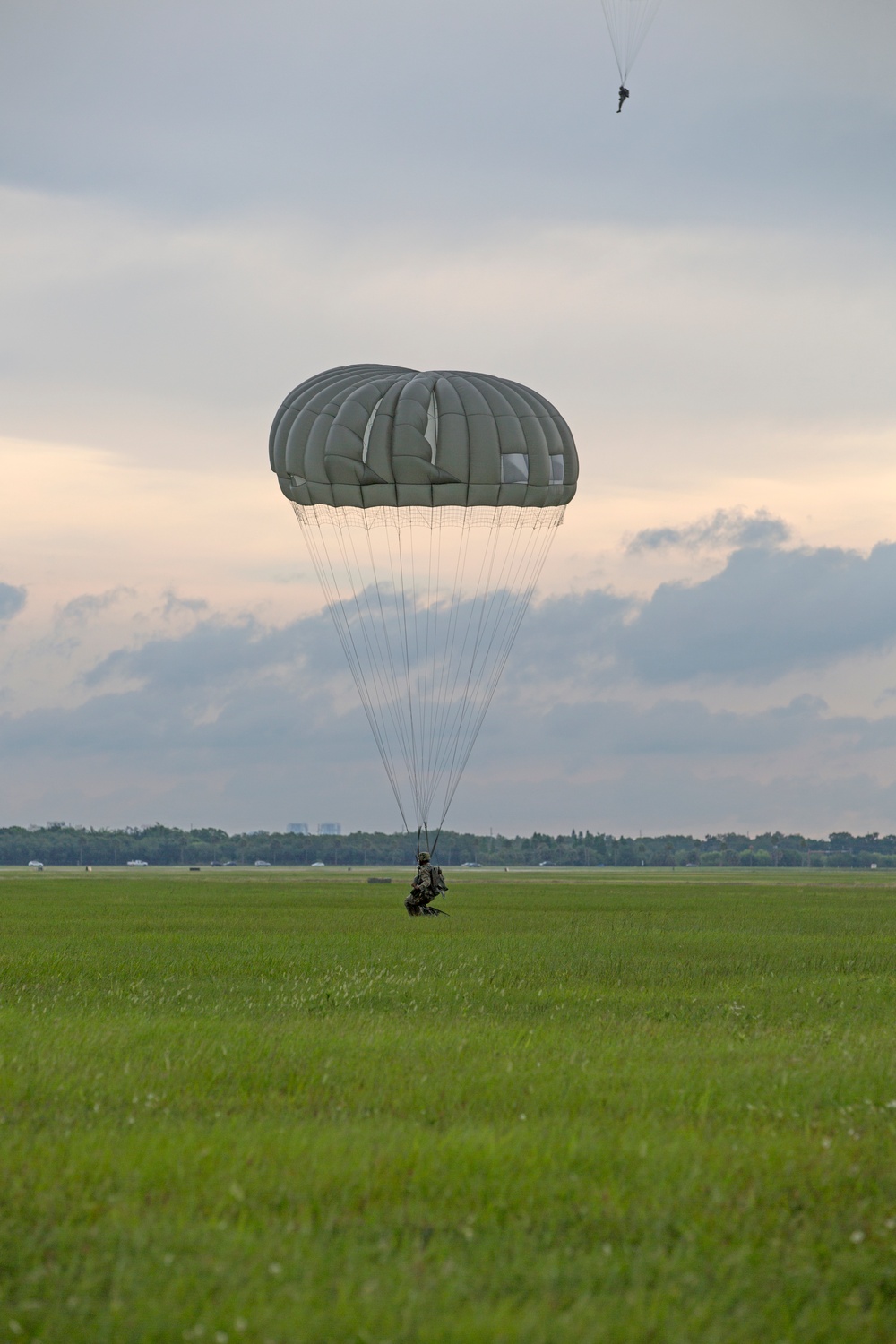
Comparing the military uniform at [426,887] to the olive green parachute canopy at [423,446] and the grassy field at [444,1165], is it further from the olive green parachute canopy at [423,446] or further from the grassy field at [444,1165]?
the grassy field at [444,1165]

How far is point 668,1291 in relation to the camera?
6367mm

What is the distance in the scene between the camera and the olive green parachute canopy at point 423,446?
29.3 m

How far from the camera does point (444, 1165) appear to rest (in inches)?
333

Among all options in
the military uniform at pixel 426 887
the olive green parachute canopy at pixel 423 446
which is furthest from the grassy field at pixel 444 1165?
the military uniform at pixel 426 887

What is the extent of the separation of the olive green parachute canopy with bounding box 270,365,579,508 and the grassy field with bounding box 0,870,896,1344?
13535 mm

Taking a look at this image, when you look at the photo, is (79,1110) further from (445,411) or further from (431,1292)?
(445,411)

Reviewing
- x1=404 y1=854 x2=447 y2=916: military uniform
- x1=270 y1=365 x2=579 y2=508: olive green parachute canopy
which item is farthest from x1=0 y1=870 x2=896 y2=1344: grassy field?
x1=404 y1=854 x2=447 y2=916: military uniform

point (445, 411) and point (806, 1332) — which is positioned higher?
point (445, 411)

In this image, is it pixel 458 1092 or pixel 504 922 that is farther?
pixel 504 922

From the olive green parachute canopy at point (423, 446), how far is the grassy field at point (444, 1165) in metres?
13.5

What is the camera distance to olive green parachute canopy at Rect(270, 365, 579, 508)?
29344mm

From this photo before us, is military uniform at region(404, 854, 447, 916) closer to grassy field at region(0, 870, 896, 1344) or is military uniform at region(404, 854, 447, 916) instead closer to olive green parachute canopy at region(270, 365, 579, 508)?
olive green parachute canopy at region(270, 365, 579, 508)

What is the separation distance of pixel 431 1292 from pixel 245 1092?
16.0ft

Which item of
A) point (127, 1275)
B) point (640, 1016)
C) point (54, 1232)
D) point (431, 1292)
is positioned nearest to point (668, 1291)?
point (431, 1292)
